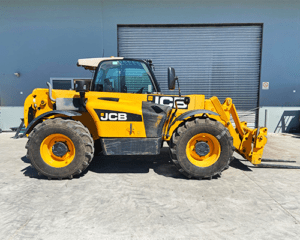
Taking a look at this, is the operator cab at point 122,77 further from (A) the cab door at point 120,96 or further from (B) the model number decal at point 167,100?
(B) the model number decal at point 167,100

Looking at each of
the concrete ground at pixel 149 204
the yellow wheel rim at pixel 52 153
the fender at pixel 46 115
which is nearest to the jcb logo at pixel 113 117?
the fender at pixel 46 115

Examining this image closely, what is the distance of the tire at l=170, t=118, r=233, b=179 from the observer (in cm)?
346

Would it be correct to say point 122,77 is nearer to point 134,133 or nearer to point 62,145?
point 134,133

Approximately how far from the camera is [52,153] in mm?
3619

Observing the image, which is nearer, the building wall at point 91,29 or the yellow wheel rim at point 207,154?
the yellow wheel rim at point 207,154

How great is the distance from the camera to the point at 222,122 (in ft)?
12.4

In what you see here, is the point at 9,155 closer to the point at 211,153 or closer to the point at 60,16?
the point at 211,153

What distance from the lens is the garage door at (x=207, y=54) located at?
8352 millimetres

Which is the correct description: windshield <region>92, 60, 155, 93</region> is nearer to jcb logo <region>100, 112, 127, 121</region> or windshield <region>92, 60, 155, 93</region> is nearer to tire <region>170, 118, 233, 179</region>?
jcb logo <region>100, 112, 127, 121</region>

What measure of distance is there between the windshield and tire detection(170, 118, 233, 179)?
3.52 ft

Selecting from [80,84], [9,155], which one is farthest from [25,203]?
[9,155]

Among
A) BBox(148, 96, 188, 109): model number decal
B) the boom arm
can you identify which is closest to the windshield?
BBox(148, 96, 188, 109): model number decal

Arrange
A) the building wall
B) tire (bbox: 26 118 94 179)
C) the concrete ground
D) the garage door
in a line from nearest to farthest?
the concrete ground → tire (bbox: 26 118 94 179) → the building wall → the garage door

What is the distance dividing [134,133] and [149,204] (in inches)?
48.4
